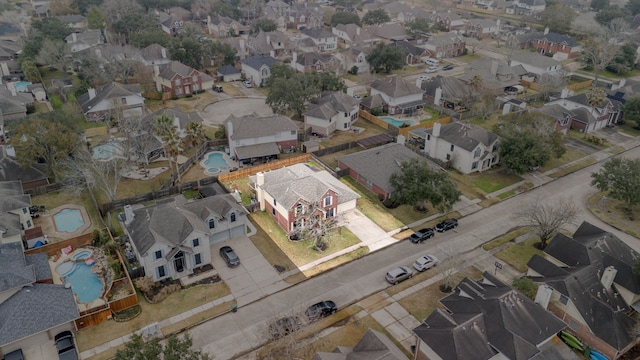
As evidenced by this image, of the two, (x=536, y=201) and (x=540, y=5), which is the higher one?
(x=540, y=5)

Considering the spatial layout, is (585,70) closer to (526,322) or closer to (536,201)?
(536,201)

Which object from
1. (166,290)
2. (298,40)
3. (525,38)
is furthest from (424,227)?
(525,38)

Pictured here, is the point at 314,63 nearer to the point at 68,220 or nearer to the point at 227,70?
the point at 227,70

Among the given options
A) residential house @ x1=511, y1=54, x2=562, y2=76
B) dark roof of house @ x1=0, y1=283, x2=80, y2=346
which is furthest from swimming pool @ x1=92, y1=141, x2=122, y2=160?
residential house @ x1=511, y1=54, x2=562, y2=76

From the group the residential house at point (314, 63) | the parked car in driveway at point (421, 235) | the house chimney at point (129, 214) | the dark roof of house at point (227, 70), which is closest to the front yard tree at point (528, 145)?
the parked car in driveway at point (421, 235)

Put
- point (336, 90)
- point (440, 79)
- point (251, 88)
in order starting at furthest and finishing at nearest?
point (251, 88) < point (440, 79) < point (336, 90)

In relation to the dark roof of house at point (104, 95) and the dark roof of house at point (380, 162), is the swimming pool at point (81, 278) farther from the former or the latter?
the dark roof of house at point (104, 95)

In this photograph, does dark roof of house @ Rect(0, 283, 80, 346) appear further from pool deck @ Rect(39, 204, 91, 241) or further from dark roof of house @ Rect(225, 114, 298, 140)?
dark roof of house @ Rect(225, 114, 298, 140)
